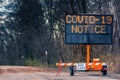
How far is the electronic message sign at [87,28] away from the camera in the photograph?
27938 mm

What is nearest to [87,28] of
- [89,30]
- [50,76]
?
[89,30]

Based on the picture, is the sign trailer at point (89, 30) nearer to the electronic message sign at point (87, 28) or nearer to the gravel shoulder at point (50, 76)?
the electronic message sign at point (87, 28)

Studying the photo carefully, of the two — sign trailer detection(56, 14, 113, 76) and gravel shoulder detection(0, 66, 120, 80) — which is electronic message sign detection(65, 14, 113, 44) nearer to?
sign trailer detection(56, 14, 113, 76)

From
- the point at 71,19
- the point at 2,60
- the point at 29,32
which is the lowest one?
the point at 2,60

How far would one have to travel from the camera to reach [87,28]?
92.0ft

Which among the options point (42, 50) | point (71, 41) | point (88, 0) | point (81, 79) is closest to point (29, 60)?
point (42, 50)

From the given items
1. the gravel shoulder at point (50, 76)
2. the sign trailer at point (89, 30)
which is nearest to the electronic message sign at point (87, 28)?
the sign trailer at point (89, 30)

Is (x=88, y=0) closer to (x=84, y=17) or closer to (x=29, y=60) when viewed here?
(x=29, y=60)

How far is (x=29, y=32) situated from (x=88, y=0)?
668 inches

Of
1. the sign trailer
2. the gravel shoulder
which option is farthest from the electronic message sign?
the gravel shoulder

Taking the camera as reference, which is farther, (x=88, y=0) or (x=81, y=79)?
(x=88, y=0)

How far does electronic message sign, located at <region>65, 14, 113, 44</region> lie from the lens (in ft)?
91.7

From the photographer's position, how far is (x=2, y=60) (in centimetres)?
6512

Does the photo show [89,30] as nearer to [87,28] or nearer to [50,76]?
[87,28]
